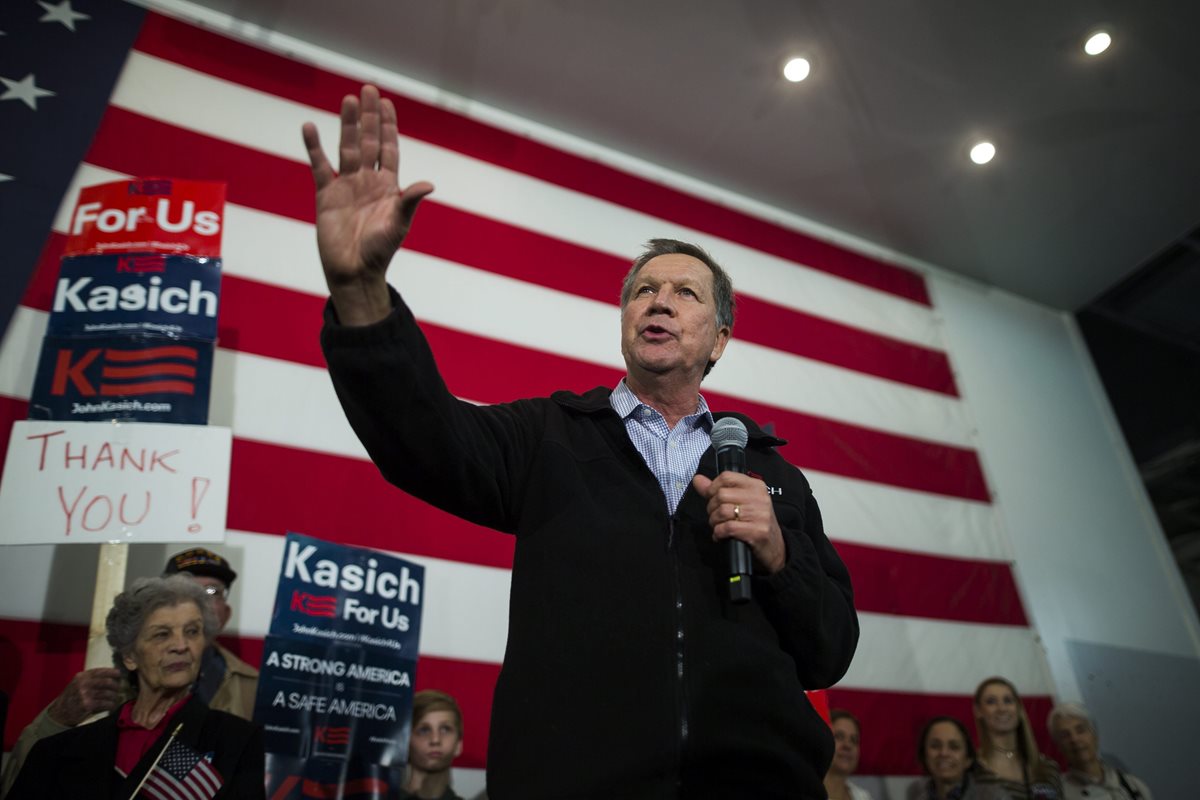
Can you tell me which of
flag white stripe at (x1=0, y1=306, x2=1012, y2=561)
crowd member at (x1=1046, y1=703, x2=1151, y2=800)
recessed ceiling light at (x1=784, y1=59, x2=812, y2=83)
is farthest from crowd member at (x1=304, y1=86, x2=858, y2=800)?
recessed ceiling light at (x1=784, y1=59, x2=812, y2=83)

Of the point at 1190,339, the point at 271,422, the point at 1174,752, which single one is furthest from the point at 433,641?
the point at 1190,339

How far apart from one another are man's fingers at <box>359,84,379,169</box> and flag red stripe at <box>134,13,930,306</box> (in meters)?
2.92

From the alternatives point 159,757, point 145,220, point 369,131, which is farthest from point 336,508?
point 369,131

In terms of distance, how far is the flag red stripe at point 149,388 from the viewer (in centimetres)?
216

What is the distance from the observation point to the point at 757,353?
4.03 meters

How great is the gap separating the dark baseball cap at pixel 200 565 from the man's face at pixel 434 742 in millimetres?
692

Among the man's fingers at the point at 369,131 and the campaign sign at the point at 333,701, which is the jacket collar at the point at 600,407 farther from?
the campaign sign at the point at 333,701

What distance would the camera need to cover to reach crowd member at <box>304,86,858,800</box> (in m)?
0.88

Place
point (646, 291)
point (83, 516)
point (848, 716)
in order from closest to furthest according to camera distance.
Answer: point (646, 291), point (83, 516), point (848, 716)

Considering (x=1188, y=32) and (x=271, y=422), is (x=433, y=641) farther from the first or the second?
(x=1188, y=32)

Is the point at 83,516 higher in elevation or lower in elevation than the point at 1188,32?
lower

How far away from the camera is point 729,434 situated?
44.3 inches

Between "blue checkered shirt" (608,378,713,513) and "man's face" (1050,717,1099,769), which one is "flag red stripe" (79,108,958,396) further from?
"blue checkered shirt" (608,378,713,513)

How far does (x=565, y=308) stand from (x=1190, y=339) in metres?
3.68
